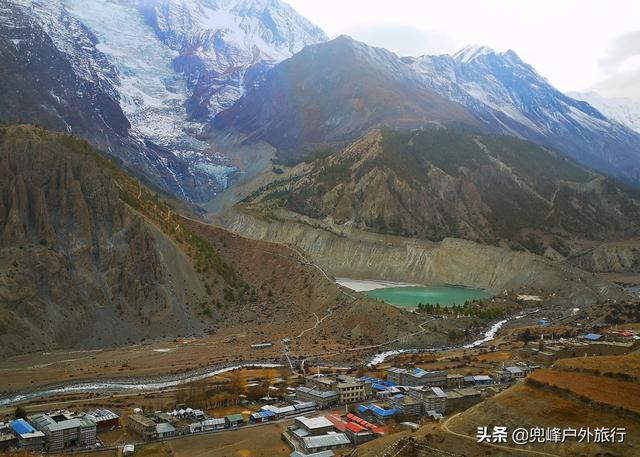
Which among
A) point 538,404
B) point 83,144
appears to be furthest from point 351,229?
point 538,404

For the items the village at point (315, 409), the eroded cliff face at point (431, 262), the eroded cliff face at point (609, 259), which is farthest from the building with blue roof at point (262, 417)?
the eroded cliff face at point (609, 259)

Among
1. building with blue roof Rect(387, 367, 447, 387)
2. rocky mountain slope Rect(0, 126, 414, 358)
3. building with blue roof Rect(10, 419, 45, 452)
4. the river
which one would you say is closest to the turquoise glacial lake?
rocky mountain slope Rect(0, 126, 414, 358)

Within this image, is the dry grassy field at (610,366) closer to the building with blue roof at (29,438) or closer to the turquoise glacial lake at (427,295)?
the building with blue roof at (29,438)

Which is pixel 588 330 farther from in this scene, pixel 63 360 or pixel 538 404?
pixel 63 360

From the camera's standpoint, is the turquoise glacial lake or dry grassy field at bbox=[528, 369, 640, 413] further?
the turquoise glacial lake

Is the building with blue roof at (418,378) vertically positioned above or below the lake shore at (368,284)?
above

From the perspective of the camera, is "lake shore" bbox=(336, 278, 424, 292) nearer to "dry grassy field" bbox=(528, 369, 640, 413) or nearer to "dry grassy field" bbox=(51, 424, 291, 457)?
"dry grassy field" bbox=(51, 424, 291, 457)
